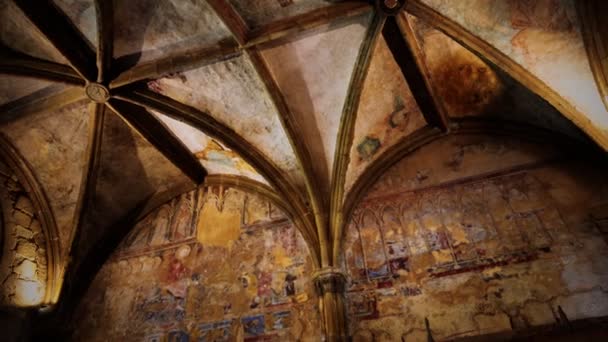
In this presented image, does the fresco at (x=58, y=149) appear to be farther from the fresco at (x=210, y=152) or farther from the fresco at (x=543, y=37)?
the fresco at (x=543, y=37)

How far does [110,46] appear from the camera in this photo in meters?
6.55

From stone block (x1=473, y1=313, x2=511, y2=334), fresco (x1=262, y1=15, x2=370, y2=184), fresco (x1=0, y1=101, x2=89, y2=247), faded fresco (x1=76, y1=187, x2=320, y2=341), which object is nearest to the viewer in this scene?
stone block (x1=473, y1=313, x2=511, y2=334)

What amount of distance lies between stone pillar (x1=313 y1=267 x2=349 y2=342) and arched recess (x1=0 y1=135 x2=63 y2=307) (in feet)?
16.4

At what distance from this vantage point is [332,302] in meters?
6.21

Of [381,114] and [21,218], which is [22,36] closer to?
[21,218]

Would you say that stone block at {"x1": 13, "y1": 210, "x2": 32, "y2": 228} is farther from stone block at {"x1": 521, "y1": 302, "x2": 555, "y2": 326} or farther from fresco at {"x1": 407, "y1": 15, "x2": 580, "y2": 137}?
stone block at {"x1": 521, "y1": 302, "x2": 555, "y2": 326}

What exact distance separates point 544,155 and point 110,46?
23.6ft

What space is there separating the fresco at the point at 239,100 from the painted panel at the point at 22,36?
5.34 feet

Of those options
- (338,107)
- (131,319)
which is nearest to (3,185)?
(131,319)

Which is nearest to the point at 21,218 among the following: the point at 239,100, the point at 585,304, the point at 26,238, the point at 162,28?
the point at 26,238

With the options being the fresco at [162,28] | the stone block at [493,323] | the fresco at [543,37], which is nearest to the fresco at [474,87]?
the fresco at [543,37]

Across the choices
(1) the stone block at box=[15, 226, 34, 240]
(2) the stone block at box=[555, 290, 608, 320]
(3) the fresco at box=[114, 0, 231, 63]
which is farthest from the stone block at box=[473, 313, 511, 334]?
(1) the stone block at box=[15, 226, 34, 240]

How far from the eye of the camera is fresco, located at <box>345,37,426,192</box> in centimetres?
689

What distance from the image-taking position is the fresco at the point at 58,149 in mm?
7594
